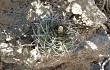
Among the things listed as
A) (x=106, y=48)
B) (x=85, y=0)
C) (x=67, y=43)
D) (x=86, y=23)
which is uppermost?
(x=85, y=0)

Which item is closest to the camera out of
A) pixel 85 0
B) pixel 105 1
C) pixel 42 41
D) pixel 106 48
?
pixel 42 41

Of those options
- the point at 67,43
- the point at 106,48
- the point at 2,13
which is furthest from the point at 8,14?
the point at 106,48

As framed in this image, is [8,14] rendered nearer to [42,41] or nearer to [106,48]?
[42,41]

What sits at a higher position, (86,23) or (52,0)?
(52,0)

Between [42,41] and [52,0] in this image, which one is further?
[52,0]

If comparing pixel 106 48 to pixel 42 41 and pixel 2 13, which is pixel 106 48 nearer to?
pixel 42 41

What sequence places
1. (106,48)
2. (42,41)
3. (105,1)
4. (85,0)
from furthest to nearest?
(105,1), (106,48), (85,0), (42,41)

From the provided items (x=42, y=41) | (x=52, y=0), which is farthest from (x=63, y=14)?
(x=42, y=41)
